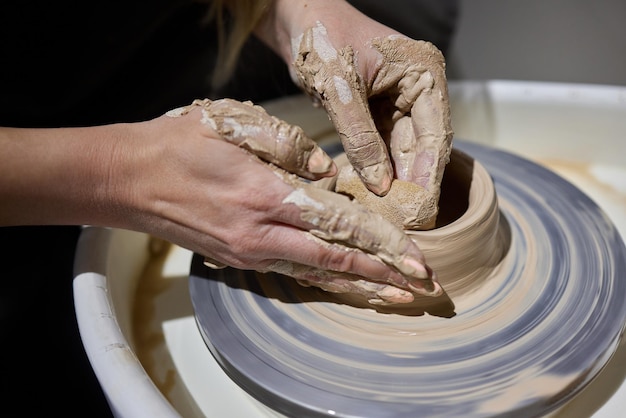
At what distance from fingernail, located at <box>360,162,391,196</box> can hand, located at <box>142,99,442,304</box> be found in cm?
9

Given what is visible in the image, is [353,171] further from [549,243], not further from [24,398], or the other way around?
[24,398]

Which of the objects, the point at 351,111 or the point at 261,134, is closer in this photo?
the point at 261,134

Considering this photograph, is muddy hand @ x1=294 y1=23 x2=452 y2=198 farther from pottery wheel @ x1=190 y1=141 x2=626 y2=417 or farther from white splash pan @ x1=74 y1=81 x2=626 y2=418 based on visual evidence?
white splash pan @ x1=74 y1=81 x2=626 y2=418

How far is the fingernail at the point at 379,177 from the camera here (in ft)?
3.09

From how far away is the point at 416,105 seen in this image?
101 centimetres

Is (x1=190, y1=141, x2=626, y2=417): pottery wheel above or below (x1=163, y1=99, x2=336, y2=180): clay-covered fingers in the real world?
below

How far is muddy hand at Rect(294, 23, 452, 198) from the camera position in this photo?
95cm

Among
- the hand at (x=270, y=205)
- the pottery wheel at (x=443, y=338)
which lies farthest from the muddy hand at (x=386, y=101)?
the pottery wheel at (x=443, y=338)

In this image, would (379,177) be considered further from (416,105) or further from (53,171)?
(53,171)

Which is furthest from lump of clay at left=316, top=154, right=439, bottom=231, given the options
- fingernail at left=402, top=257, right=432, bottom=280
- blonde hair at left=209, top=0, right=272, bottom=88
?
blonde hair at left=209, top=0, right=272, bottom=88

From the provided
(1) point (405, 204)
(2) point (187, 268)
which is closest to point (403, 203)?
(1) point (405, 204)

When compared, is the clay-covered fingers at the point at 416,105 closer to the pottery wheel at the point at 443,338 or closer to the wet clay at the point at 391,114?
the wet clay at the point at 391,114

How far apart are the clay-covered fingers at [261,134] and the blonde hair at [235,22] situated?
0.53 meters

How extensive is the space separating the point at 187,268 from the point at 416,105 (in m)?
Answer: 0.59
